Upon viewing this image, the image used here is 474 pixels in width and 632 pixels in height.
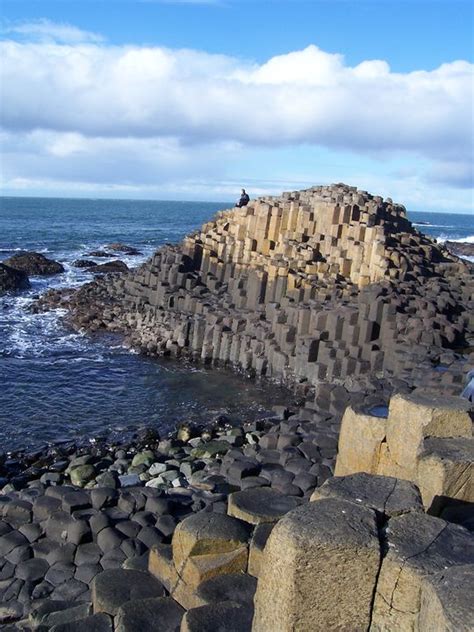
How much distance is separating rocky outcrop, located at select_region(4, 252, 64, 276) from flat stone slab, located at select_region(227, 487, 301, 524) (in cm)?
3006

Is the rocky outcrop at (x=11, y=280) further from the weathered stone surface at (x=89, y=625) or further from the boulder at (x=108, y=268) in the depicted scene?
the weathered stone surface at (x=89, y=625)

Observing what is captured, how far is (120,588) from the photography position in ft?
20.8

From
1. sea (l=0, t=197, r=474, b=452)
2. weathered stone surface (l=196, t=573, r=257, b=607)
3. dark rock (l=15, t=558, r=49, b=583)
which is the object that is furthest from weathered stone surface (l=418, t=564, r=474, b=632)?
sea (l=0, t=197, r=474, b=452)

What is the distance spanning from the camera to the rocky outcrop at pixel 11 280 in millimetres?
30031

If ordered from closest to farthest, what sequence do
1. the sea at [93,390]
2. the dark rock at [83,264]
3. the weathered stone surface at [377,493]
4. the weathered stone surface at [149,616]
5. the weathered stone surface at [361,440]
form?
the weathered stone surface at [377,493] → the weathered stone surface at [149,616] → the weathered stone surface at [361,440] → the sea at [93,390] → the dark rock at [83,264]

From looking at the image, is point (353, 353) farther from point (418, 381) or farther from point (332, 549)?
point (332, 549)

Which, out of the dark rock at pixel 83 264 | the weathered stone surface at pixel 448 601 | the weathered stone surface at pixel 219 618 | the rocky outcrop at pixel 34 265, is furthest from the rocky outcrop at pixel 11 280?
the weathered stone surface at pixel 448 601

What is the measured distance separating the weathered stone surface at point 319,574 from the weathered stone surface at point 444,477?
1.59 metres

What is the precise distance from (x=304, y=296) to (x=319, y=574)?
15571mm

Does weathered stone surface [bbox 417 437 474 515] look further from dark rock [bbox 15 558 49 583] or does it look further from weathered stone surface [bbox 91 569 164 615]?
dark rock [bbox 15 558 49 583]

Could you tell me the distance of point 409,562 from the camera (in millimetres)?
4160

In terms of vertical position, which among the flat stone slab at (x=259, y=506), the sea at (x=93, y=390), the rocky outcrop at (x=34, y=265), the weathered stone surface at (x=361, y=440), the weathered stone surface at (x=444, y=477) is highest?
the weathered stone surface at (x=444, y=477)

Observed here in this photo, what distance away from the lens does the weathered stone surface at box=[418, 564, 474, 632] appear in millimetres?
3371

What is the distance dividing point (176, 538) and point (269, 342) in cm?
1155
